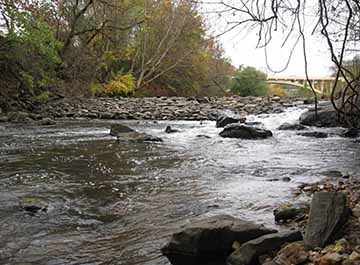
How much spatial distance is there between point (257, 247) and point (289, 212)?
1.20 meters

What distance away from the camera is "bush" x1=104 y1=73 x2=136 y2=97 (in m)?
28.5

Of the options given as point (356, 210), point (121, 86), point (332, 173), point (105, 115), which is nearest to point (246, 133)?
point (332, 173)

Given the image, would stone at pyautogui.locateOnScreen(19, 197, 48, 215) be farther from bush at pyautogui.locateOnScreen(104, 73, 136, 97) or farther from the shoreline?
bush at pyautogui.locateOnScreen(104, 73, 136, 97)

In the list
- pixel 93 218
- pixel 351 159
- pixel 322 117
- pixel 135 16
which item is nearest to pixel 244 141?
pixel 351 159

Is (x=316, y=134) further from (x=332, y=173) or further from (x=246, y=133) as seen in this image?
(x=332, y=173)

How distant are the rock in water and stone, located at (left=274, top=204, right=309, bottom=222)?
671 millimetres

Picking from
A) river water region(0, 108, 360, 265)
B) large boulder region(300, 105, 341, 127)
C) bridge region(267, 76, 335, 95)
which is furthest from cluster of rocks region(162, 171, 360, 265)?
large boulder region(300, 105, 341, 127)

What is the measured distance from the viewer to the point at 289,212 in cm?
430

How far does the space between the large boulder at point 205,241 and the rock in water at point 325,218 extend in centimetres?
41

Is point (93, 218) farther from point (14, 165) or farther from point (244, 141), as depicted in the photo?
point (244, 141)

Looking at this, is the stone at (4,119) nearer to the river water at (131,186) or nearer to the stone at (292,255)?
the river water at (131,186)

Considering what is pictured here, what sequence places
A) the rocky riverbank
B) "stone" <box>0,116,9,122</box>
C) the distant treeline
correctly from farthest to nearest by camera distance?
the rocky riverbank < the distant treeline < "stone" <box>0,116,9,122</box>

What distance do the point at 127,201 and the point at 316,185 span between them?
7.37 ft

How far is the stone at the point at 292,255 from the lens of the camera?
2.93 metres
